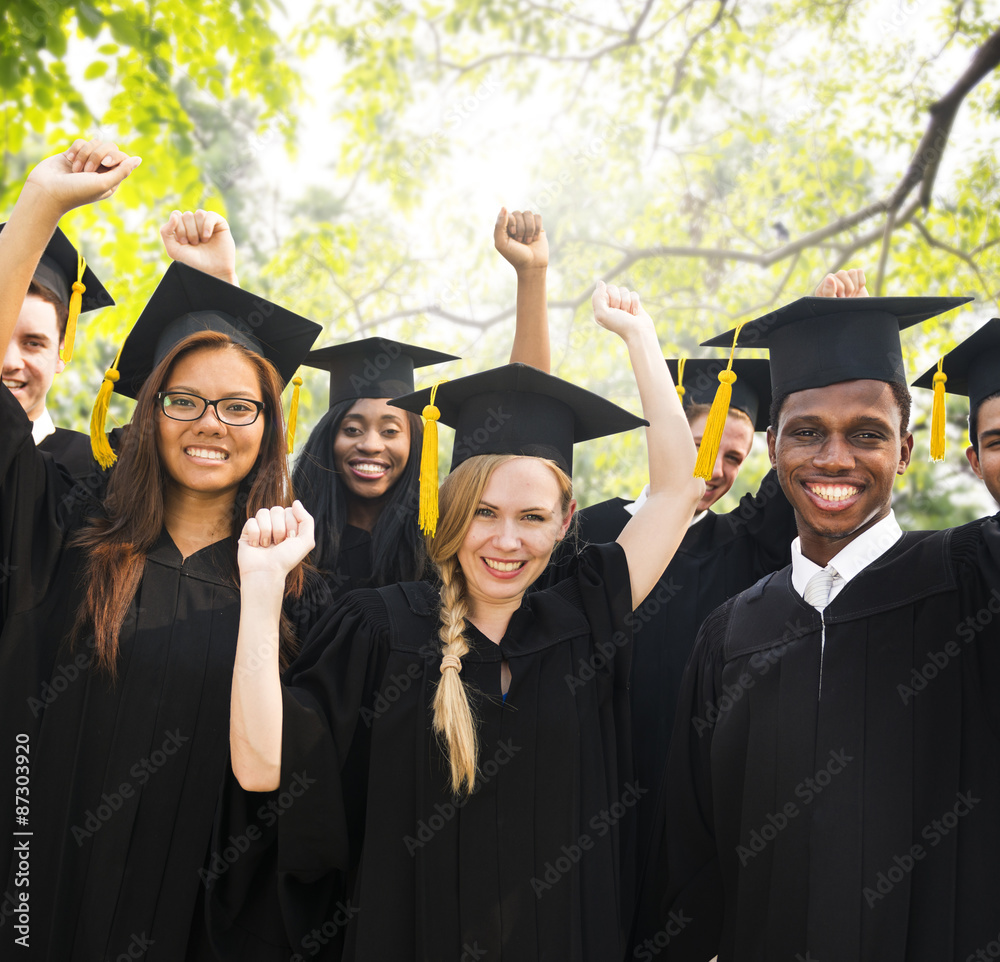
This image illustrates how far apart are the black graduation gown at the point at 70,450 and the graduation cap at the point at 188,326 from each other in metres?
0.50

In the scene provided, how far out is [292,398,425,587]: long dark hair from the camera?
337 cm

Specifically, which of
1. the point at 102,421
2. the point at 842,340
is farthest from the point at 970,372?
the point at 102,421

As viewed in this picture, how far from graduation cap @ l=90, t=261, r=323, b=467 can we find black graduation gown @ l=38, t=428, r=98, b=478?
50cm

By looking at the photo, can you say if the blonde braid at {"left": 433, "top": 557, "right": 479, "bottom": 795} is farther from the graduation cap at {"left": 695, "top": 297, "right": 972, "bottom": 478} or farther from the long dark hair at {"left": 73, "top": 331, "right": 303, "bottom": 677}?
the graduation cap at {"left": 695, "top": 297, "right": 972, "bottom": 478}

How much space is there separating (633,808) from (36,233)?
7.27ft

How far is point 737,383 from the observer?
145 inches

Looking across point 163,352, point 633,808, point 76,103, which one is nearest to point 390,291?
point 76,103

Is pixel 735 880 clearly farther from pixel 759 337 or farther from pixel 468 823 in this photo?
pixel 759 337

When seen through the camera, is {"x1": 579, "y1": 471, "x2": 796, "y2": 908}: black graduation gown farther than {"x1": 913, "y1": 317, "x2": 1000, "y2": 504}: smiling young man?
Yes

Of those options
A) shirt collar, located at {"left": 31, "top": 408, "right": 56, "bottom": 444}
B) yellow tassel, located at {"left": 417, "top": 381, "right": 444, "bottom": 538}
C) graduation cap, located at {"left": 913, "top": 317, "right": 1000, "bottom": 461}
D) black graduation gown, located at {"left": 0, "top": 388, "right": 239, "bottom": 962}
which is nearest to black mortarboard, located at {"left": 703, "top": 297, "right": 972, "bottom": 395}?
graduation cap, located at {"left": 913, "top": 317, "right": 1000, "bottom": 461}

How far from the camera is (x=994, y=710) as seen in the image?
2.24 meters

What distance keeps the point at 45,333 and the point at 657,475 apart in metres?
2.11

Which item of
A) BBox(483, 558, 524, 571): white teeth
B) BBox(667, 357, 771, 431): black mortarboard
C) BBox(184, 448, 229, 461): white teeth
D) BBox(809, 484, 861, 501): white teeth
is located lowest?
BBox(483, 558, 524, 571): white teeth

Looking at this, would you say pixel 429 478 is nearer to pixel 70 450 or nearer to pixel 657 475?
pixel 657 475
